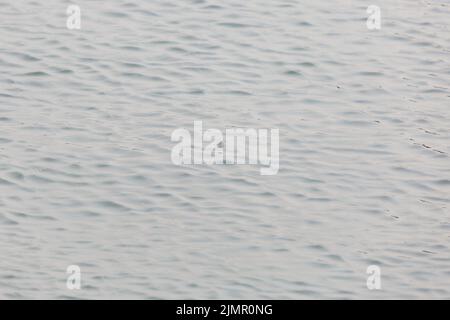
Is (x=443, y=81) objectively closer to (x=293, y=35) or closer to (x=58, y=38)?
(x=293, y=35)

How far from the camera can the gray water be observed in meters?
11.5

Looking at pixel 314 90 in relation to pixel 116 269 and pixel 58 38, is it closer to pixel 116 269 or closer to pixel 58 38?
pixel 58 38

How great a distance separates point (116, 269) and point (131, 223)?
86cm

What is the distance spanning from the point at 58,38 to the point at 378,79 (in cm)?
406

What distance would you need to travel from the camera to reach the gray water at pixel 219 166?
11523mm

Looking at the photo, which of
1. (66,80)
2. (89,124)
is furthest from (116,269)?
(66,80)

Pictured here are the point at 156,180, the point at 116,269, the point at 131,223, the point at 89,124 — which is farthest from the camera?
the point at 89,124

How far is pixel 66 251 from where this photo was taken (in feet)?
38.3

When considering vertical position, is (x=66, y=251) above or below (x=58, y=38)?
below

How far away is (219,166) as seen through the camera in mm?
13406

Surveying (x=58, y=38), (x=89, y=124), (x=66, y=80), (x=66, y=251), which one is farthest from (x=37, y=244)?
(x=58, y=38)
